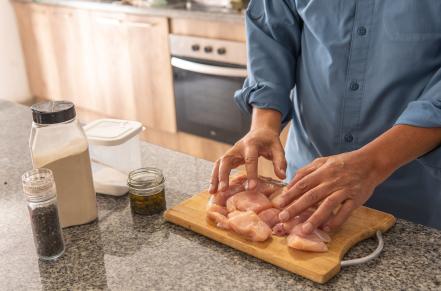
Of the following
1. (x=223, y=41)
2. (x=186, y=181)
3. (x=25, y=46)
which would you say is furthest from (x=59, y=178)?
(x=25, y=46)

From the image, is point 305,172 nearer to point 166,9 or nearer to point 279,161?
point 279,161

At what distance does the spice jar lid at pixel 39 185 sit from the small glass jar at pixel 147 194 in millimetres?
182

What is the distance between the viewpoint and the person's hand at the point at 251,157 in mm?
998

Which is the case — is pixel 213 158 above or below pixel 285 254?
below

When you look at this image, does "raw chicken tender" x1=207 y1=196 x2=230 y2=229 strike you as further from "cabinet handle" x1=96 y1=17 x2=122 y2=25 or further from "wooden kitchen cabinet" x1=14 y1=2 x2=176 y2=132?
"cabinet handle" x1=96 y1=17 x2=122 y2=25

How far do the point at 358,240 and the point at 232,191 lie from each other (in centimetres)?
25

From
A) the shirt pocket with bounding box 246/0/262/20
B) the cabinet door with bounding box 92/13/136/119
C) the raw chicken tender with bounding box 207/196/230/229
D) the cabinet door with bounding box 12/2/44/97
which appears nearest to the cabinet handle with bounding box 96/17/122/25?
the cabinet door with bounding box 92/13/136/119

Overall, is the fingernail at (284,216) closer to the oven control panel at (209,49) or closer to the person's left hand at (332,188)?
the person's left hand at (332,188)

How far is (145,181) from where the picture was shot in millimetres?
1002

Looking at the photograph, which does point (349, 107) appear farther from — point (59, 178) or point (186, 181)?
point (59, 178)

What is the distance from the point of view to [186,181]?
1125 millimetres

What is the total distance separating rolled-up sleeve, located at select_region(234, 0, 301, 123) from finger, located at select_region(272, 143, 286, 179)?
0.16m

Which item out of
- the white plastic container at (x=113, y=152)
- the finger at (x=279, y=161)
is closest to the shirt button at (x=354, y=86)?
the finger at (x=279, y=161)

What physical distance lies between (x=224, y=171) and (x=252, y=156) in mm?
63
